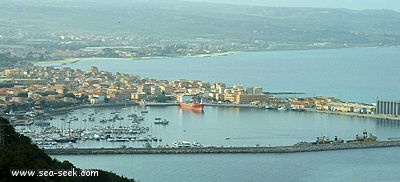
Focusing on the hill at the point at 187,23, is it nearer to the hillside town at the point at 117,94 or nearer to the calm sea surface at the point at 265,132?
the calm sea surface at the point at 265,132

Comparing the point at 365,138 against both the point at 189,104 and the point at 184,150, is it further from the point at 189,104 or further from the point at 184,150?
the point at 189,104

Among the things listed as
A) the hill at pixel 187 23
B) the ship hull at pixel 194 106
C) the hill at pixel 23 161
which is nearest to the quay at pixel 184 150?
the hill at pixel 23 161

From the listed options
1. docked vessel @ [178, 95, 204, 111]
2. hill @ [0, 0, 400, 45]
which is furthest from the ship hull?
hill @ [0, 0, 400, 45]

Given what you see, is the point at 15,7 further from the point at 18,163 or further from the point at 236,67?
the point at 18,163

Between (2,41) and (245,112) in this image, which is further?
(2,41)

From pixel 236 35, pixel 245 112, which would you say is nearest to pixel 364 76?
pixel 245 112

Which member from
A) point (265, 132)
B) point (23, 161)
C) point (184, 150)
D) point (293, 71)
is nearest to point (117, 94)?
point (265, 132)
